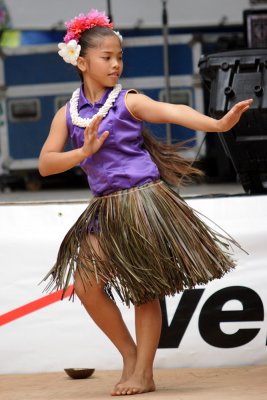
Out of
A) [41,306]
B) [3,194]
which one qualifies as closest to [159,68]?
[3,194]

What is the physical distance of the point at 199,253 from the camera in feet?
12.7

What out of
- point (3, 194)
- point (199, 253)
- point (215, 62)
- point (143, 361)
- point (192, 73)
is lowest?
point (3, 194)

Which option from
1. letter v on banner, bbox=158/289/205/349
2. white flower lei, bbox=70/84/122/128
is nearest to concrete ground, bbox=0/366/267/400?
letter v on banner, bbox=158/289/205/349

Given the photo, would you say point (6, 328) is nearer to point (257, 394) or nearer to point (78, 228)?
point (78, 228)

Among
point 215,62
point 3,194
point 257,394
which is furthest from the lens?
point 3,194

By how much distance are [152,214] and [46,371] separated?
4.08ft

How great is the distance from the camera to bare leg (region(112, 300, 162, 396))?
3896 millimetres

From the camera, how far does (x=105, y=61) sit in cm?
393

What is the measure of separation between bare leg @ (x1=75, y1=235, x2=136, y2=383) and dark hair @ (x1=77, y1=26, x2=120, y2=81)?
2.34 ft

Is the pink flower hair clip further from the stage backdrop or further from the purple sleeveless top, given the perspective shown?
the stage backdrop

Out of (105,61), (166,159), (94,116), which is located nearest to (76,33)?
(105,61)

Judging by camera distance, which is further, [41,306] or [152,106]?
[41,306]

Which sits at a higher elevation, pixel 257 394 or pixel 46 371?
pixel 257 394

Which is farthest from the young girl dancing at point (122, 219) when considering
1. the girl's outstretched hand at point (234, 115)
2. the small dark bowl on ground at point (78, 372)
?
the small dark bowl on ground at point (78, 372)
